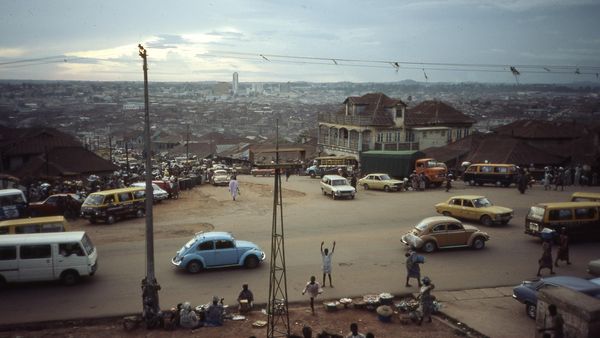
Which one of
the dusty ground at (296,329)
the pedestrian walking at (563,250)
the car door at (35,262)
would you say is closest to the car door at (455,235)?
the pedestrian walking at (563,250)

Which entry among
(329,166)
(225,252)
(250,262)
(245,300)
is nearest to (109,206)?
(225,252)

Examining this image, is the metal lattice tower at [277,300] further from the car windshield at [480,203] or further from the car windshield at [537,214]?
the car windshield at [480,203]

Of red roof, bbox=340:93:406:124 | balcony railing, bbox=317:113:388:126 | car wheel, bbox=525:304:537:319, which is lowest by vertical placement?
car wheel, bbox=525:304:537:319

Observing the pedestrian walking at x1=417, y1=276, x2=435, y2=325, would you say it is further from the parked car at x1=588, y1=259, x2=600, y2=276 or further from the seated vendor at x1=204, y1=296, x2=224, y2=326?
the parked car at x1=588, y1=259, x2=600, y2=276

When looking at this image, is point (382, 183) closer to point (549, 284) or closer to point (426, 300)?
point (426, 300)

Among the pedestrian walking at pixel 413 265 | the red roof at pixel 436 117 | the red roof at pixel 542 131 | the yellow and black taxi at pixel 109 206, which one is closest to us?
the pedestrian walking at pixel 413 265

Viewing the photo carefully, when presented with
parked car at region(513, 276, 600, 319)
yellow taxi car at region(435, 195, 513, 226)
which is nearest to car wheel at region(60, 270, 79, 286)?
parked car at region(513, 276, 600, 319)

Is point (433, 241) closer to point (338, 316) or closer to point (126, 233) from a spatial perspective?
point (338, 316)
